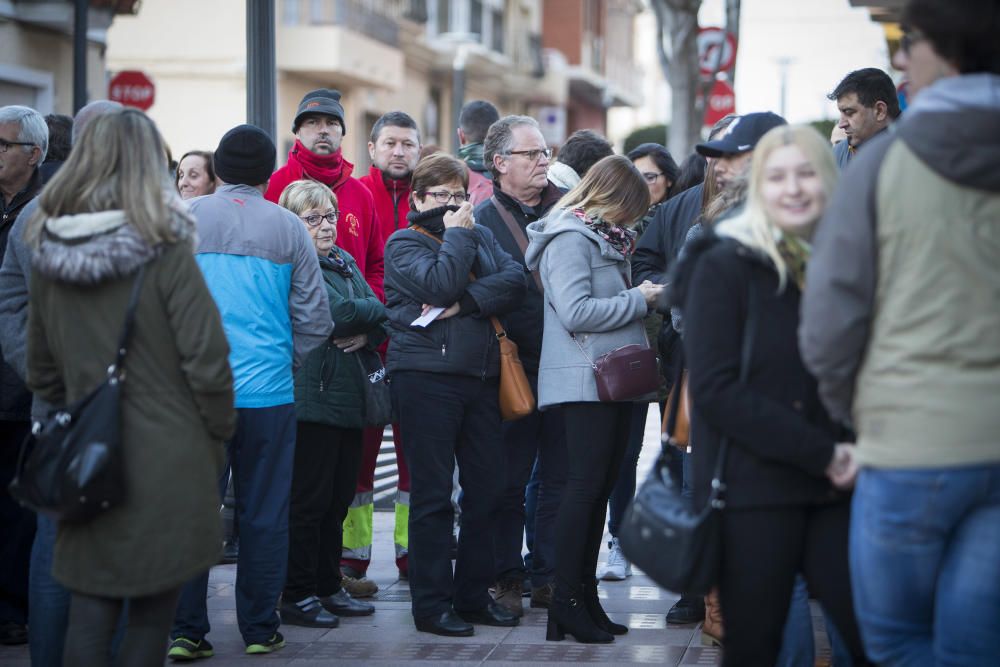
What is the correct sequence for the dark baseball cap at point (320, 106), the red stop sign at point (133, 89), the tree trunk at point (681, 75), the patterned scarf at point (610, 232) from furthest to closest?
the tree trunk at point (681, 75) → the red stop sign at point (133, 89) → the dark baseball cap at point (320, 106) → the patterned scarf at point (610, 232)

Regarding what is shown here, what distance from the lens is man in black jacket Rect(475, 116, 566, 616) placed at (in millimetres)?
6766

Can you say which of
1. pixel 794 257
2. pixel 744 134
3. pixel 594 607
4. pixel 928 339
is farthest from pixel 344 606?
pixel 928 339

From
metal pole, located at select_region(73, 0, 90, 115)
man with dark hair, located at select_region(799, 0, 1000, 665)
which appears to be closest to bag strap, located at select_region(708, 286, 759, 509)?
man with dark hair, located at select_region(799, 0, 1000, 665)

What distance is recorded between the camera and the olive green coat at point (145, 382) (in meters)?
4.12

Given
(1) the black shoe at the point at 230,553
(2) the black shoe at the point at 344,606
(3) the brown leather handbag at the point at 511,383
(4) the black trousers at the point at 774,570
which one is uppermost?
(3) the brown leather handbag at the point at 511,383

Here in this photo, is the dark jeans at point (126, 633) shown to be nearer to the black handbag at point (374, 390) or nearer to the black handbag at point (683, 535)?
the black handbag at point (683, 535)

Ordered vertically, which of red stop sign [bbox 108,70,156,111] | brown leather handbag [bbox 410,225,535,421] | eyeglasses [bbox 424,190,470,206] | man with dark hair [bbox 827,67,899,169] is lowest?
brown leather handbag [bbox 410,225,535,421]

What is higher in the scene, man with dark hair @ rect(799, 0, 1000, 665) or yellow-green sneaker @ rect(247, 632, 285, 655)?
man with dark hair @ rect(799, 0, 1000, 665)

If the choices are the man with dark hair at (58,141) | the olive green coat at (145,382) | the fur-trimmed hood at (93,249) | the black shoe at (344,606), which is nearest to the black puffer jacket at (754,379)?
the olive green coat at (145,382)

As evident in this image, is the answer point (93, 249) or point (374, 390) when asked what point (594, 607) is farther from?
point (93, 249)

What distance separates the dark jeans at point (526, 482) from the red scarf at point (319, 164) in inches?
62.8

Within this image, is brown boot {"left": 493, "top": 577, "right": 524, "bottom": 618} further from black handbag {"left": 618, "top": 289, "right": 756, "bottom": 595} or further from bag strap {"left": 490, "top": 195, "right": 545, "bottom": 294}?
black handbag {"left": 618, "top": 289, "right": 756, "bottom": 595}

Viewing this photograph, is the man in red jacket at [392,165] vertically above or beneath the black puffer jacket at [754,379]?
above

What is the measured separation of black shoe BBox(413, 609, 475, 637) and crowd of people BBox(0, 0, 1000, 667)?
1cm
